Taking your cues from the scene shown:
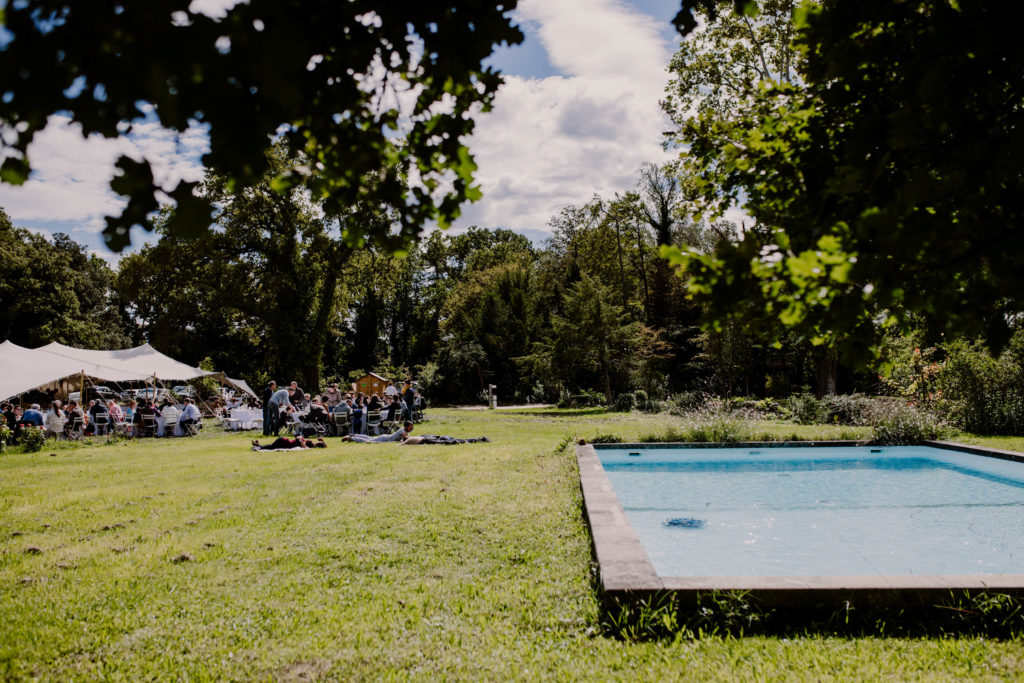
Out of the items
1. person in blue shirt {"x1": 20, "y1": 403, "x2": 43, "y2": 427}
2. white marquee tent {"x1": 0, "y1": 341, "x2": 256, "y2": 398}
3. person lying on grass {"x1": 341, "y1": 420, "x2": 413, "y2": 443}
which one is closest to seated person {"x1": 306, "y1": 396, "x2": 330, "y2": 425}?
person lying on grass {"x1": 341, "y1": 420, "x2": 413, "y2": 443}

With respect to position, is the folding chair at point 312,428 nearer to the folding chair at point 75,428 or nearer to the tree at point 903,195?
the folding chair at point 75,428

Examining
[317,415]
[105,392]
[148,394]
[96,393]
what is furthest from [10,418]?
[148,394]

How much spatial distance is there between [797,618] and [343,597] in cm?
319

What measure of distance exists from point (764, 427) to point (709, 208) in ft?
46.8

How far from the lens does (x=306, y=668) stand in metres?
3.38

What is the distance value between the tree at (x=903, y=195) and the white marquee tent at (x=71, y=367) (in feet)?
73.3

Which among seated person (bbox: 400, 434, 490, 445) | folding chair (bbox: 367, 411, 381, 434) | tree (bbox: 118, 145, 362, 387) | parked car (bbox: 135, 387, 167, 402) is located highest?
tree (bbox: 118, 145, 362, 387)

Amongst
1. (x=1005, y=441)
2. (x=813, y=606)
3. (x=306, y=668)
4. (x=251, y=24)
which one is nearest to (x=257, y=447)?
(x=306, y=668)

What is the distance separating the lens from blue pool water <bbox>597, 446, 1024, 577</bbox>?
24.5 ft

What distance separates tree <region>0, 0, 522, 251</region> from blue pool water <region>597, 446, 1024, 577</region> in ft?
20.2

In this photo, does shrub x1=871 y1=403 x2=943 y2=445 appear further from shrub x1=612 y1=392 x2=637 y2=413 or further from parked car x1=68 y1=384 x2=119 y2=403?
parked car x1=68 y1=384 x2=119 y2=403

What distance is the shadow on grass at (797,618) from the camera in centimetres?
376

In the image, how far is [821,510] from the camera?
9906 mm

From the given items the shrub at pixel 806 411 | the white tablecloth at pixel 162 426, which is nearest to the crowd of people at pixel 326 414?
the white tablecloth at pixel 162 426
